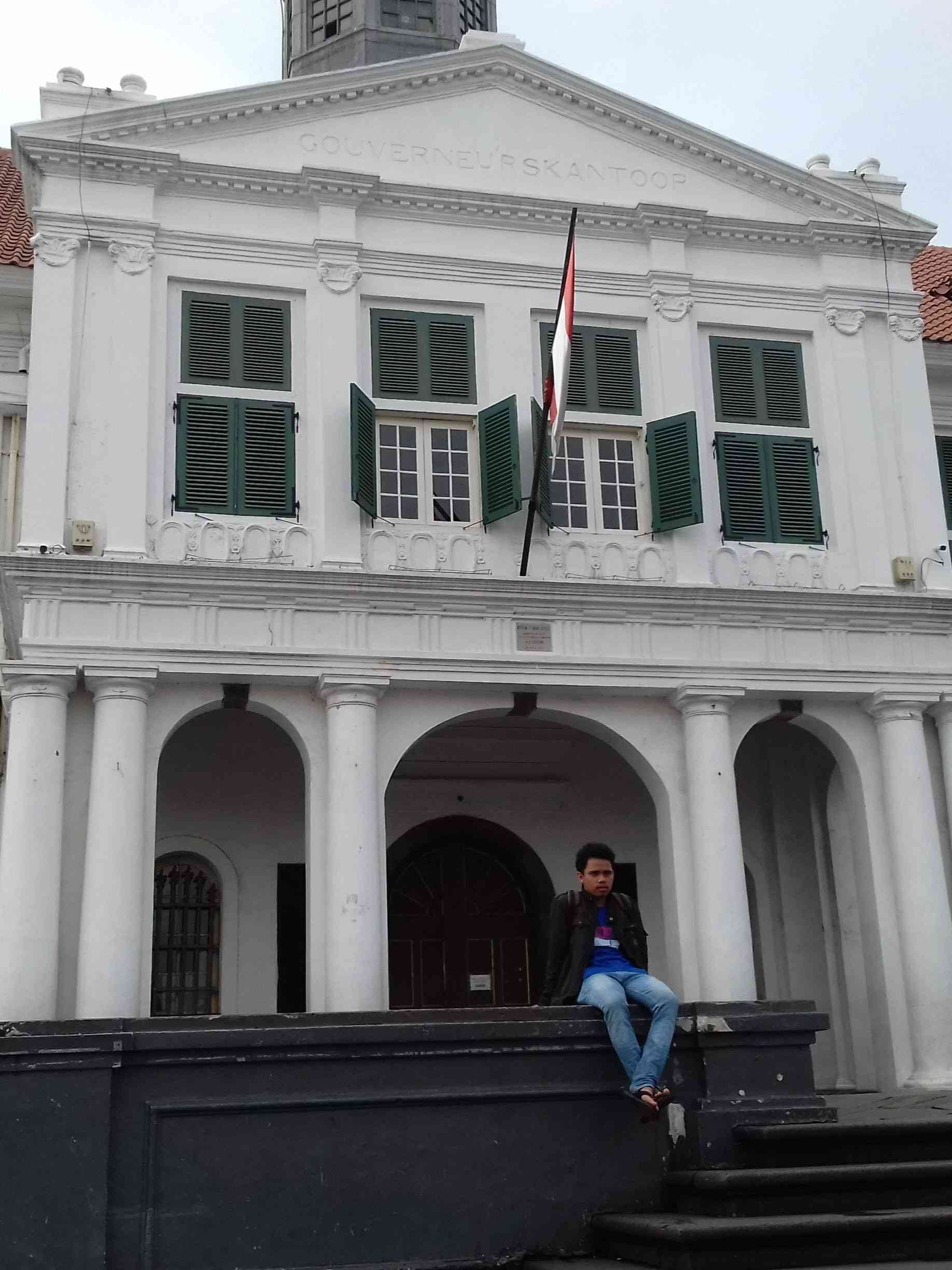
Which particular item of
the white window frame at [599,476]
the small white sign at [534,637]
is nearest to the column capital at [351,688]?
the small white sign at [534,637]

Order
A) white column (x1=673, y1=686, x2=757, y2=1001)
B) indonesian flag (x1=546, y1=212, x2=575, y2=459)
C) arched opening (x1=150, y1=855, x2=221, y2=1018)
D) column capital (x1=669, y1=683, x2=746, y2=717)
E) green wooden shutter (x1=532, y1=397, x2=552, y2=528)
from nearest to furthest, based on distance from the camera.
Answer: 1. indonesian flag (x1=546, y1=212, x2=575, y2=459)
2. white column (x1=673, y1=686, x2=757, y2=1001)
3. column capital (x1=669, y1=683, x2=746, y2=717)
4. green wooden shutter (x1=532, y1=397, x2=552, y2=528)
5. arched opening (x1=150, y1=855, x2=221, y2=1018)

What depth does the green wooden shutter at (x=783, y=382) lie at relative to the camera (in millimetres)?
15156

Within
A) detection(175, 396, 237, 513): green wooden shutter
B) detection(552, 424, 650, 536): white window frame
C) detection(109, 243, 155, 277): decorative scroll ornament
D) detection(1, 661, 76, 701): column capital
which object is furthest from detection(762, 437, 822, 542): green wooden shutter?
detection(1, 661, 76, 701): column capital

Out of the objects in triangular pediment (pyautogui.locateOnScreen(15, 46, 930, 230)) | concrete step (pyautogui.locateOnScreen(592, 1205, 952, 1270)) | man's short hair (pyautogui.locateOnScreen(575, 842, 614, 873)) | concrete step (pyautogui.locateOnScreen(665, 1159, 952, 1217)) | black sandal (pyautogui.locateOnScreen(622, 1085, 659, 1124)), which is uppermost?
triangular pediment (pyautogui.locateOnScreen(15, 46, 930, 230))

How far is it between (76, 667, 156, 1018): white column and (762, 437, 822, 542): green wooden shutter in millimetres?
6267

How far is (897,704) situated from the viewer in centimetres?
1431

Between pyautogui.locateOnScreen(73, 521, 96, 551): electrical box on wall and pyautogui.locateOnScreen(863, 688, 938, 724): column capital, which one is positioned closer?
pyautogui.locateOnScreen(73, 521, 96, 551): electrical box on wall

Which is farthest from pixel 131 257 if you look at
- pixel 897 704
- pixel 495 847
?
pixel 897 704

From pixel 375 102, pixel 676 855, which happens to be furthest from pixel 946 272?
pixel 676 855

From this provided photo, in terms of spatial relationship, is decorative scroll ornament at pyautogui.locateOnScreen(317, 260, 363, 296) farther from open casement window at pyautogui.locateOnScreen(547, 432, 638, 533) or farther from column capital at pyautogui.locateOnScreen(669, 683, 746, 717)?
column capital at pyautogui.locateOnScreen(669, 683, 746, 717)

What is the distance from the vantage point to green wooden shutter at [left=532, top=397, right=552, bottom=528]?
13875 millimetres

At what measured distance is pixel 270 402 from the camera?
45.5ft

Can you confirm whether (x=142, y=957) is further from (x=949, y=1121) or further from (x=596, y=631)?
(x=949, y=1121)

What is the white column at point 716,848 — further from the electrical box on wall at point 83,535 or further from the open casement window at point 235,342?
the electrical box on wall at point 83,535
